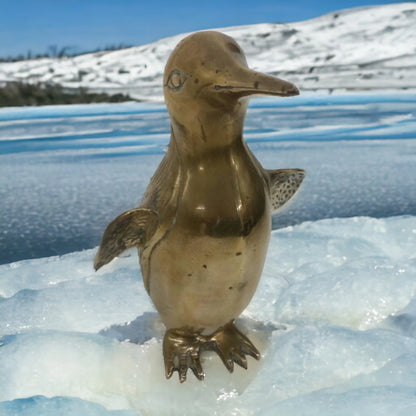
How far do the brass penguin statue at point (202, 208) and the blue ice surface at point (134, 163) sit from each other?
3.10 ft

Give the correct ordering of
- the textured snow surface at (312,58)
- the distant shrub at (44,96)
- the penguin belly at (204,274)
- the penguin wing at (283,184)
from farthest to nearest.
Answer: the textured snow surface at (312,58), the distant shrub at (44,96), the penguin wing at (283,184), the penguin belly at (204,274)

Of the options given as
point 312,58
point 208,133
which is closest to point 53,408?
point 208,133

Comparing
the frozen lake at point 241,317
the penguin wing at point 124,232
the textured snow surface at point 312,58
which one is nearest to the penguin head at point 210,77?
the penguin wing at point 124,232

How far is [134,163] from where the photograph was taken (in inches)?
121

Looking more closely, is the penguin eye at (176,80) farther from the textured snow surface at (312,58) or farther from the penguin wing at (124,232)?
the textured snow surface at (312,58)

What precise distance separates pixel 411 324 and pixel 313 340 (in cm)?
26

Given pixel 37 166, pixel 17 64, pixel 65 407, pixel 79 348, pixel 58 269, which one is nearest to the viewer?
pixel 65 407

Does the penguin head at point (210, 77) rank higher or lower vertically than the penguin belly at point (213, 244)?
higher

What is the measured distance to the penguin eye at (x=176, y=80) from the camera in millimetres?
803

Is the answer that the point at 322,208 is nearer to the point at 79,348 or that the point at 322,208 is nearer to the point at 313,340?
the point at 313,340

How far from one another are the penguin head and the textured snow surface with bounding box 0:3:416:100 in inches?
214

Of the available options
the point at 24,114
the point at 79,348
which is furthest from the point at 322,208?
the point at 24,114

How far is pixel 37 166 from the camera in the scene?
9.95ft

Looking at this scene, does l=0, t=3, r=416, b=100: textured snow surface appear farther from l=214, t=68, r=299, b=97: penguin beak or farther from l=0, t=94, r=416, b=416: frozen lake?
l=214, t=68, r=299, b=97: penguin beak
